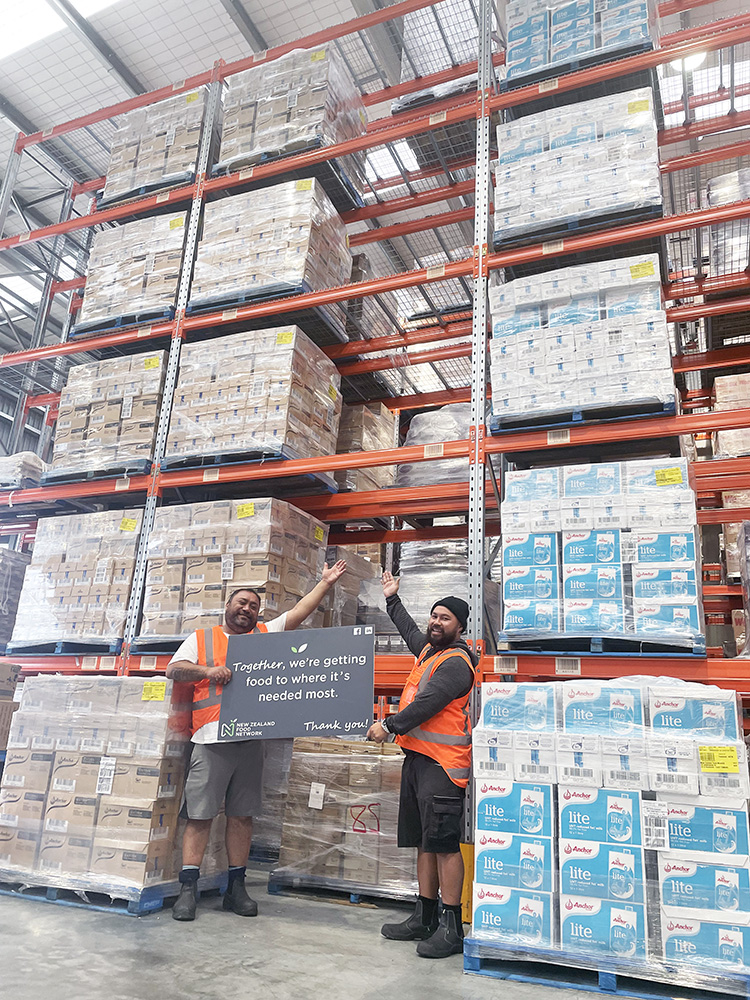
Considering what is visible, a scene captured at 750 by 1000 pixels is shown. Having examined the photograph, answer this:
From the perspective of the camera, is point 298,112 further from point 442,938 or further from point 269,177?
point 442,938

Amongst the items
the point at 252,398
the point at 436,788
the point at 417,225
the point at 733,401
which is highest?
the point at 417,225

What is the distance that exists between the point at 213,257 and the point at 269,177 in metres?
1.02

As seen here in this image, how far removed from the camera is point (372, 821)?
451 cm

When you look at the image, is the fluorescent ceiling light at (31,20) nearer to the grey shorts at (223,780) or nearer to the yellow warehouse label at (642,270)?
the yellow warehouse label at (642,270)

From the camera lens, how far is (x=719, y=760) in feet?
10.3

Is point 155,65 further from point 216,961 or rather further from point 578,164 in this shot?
point 216,961

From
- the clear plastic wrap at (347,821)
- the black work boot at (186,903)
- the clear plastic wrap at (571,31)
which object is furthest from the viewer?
the clear plastic wrap at (571,31)

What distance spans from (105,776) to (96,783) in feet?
0.24

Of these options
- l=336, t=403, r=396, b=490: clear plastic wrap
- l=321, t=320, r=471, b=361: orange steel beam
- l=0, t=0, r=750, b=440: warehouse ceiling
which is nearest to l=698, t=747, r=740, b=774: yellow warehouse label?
l=336, t=403, r=396, b=490: clear plastic wrap

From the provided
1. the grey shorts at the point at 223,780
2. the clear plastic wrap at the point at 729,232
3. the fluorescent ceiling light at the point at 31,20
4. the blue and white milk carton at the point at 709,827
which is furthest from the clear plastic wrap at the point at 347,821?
the fluorescent ceiling light at the point at 31,20

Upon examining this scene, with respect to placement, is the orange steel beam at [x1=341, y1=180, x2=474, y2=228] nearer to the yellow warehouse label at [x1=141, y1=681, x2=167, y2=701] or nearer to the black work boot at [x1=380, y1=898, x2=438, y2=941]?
the yellow warehouse label at [x1=141, y1=681, x2=167, y2=701]

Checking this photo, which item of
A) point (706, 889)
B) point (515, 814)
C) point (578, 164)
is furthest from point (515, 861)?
point (578, 164)

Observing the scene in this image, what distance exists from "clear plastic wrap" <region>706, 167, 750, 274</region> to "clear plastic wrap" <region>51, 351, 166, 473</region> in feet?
16.3

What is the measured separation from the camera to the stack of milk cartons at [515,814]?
3.21 m
